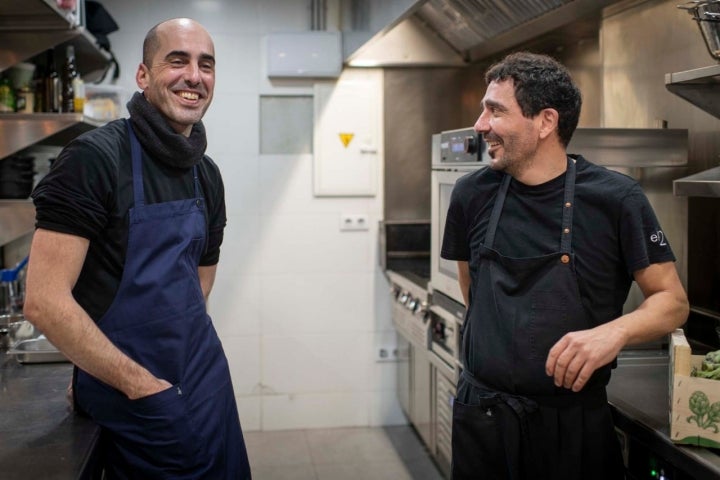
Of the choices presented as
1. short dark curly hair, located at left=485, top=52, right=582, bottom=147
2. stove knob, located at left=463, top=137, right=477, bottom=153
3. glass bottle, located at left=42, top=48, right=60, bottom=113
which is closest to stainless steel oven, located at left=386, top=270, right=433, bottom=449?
stove knob, located at left=463, top=137, right=477, bottom=153

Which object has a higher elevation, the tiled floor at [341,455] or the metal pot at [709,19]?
the metal pot at [709,19]

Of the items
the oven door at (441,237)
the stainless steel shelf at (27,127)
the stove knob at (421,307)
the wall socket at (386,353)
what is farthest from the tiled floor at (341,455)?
the stainless steel shelf at (27,127)

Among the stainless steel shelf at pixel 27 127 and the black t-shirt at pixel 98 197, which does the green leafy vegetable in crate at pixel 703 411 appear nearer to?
the black t-shirt at pixel 98 197

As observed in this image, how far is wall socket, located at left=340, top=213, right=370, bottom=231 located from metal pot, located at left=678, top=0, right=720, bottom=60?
2.76 metres

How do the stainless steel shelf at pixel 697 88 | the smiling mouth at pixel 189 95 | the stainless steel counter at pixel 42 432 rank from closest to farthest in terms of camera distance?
the stainless steel counter at pixel 42 432 → the smiling mouth at pixel 189 95 → the stainless steel shelf at pixel 697 88

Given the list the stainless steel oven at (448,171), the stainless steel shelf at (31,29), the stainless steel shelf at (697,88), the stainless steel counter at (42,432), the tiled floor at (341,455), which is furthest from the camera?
the tiled floor at (341,455)

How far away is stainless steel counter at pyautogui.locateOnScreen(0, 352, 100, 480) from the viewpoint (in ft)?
5.13

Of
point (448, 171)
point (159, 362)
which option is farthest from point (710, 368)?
point (448, 171)

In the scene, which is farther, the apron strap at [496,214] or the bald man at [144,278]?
the apron strap at [496,214]

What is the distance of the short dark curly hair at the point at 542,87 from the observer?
1862 mm

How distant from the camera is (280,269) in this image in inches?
179

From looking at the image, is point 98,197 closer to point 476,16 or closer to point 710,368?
point 710,368

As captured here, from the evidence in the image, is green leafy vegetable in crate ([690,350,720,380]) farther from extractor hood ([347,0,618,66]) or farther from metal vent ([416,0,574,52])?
metal vent ([416,0,574,52])

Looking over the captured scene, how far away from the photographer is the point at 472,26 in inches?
160
